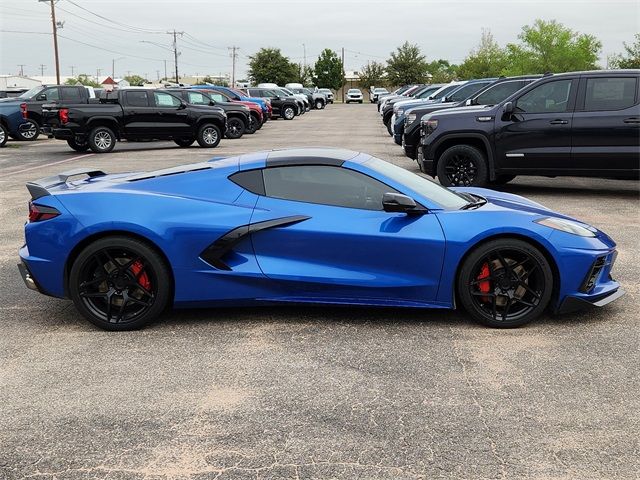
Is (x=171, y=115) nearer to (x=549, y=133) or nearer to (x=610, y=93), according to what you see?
(x=549, y=133)

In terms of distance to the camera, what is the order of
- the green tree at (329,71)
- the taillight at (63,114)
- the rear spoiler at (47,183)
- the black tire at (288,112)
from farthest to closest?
the green tree at (329,71)
the black tire at (288,112)
the taillight at (63,114)
the rear spoiler at (47,183)

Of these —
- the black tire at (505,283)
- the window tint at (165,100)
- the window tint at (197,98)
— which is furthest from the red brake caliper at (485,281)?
the window tint at (197,98)

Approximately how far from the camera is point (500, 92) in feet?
46.7

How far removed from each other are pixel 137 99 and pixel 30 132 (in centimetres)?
648

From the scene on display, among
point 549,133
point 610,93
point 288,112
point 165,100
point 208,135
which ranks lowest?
point 208,135

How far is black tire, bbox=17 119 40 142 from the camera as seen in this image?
23.7m

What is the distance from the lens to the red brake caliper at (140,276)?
501cm

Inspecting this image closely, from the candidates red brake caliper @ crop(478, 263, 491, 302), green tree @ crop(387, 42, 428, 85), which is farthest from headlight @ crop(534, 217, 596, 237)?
green tree @ crop(387, 42, 428, 85)

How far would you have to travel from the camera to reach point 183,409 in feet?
12.4

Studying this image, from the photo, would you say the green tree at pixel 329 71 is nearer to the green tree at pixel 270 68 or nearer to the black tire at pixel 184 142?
the green tree at pixel 270 68

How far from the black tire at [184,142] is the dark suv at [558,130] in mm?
11717

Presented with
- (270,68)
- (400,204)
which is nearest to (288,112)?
(400,204)

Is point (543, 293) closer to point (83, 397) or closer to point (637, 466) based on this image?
point (637, 466)

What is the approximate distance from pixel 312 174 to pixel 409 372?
1706mm
